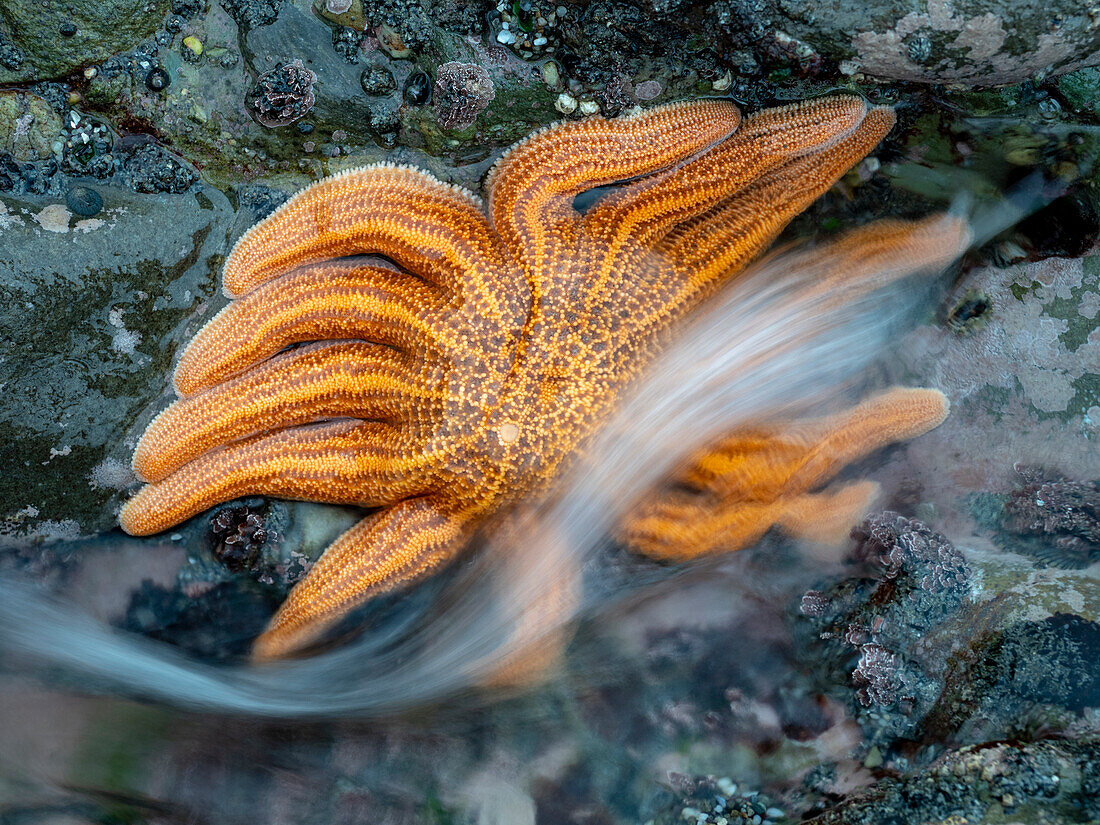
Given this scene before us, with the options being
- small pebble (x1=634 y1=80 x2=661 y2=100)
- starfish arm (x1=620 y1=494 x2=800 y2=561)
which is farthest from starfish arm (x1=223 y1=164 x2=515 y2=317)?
starfish arm (x1=620 y1=494 x2=800 y2=561)

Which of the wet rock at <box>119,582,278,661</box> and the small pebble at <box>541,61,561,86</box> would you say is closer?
the small pebble at <box>541,61,561,86</box>

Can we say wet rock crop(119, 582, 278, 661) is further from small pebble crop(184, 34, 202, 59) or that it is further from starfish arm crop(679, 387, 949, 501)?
small pebble crop(184, 34, 202, 59)

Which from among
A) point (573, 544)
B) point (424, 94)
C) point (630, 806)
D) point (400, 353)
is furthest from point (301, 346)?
point (630, 806)

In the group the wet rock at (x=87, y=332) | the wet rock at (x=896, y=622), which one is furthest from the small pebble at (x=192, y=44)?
the wet rock at (x=896, y=622)

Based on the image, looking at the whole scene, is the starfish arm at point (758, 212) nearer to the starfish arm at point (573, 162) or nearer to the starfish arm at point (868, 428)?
the starfish arm at point (573, 162)

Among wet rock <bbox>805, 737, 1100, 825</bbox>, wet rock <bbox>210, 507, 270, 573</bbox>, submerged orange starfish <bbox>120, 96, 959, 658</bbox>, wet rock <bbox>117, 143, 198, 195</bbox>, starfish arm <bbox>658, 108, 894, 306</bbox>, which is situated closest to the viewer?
wet rock <bbox>805, 737, 1100, 825</bbox>

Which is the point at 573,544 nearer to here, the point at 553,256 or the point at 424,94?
the point at 553,256

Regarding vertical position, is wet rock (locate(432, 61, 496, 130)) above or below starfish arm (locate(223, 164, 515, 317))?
above
